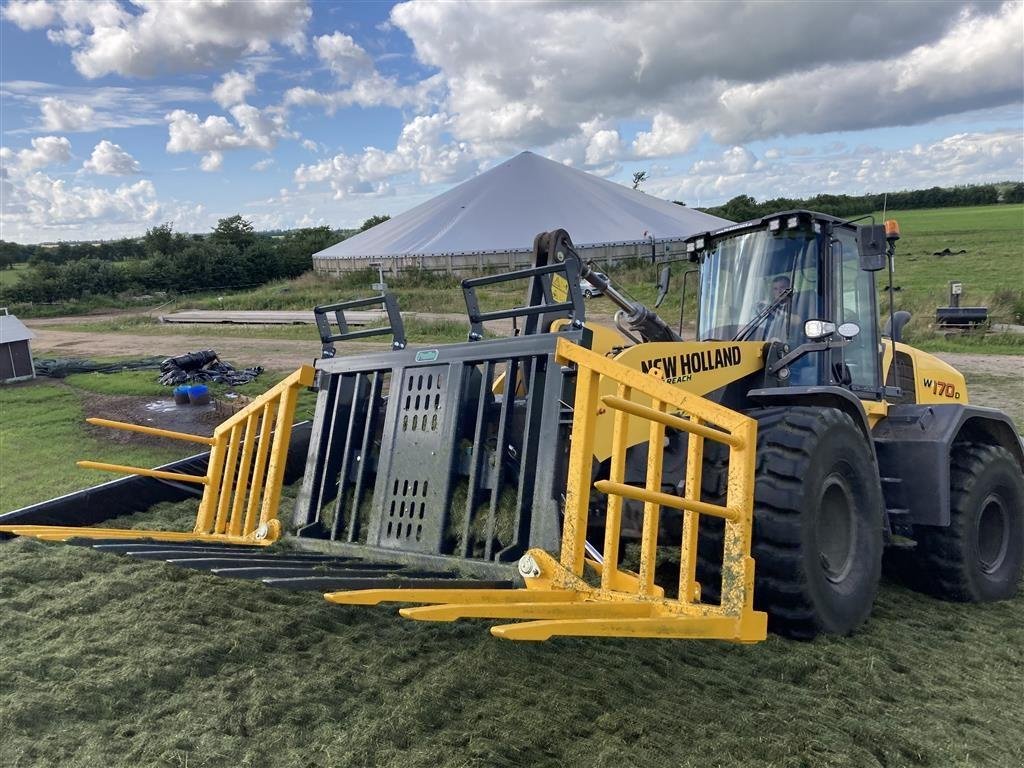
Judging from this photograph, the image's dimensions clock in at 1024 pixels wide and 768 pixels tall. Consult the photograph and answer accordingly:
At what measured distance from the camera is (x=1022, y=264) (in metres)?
28.6

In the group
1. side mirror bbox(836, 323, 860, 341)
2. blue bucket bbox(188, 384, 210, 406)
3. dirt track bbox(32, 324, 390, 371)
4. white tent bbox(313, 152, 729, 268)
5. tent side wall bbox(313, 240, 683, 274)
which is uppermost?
white tent bbox(313, 152, 729, 268)

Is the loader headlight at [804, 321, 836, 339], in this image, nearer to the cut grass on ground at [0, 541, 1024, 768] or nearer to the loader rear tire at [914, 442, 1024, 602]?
the loader rear tire at [914, 442, 1024, 602]

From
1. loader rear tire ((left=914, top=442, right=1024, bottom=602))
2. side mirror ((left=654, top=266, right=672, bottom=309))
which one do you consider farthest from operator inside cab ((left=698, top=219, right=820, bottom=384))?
loader rear tire ((left=914, top=442, right=1024, bottom=602))

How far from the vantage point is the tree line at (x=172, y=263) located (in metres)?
39.9

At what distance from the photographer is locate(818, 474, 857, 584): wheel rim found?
155 inches

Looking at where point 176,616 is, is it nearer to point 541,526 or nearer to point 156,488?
point 541,526

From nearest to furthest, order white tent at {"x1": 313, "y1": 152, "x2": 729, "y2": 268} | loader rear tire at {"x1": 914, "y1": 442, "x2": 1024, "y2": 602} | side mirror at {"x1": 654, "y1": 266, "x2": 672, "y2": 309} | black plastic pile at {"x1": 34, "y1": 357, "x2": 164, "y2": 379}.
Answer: loader rear tire at {"x1": 914, "y1": 442, "x2": 1024, "y2": 602}
side mirror at {"x1": 654, "y1": 266, "x2": 672, "y2": 309}
black plastic pile at {"x1": 34, "y1": 357, "x2": 164, "y2": 379}
white tent at {"x1": 313, "y1": 152, "x2": 729, "y2": 268}

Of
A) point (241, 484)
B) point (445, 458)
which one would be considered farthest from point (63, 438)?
point (445, 458)

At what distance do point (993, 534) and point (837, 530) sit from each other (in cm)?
207

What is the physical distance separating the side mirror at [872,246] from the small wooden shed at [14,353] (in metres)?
13.8

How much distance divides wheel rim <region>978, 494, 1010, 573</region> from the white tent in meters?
31.2

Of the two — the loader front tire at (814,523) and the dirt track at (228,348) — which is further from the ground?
the dirt track at (228,348)

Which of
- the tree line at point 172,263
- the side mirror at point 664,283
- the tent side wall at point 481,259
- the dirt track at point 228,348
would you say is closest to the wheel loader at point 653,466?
the side mirror at point 664,283

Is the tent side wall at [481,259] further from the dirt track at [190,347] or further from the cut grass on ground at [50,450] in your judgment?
the cut grass on ground at [50,450]
